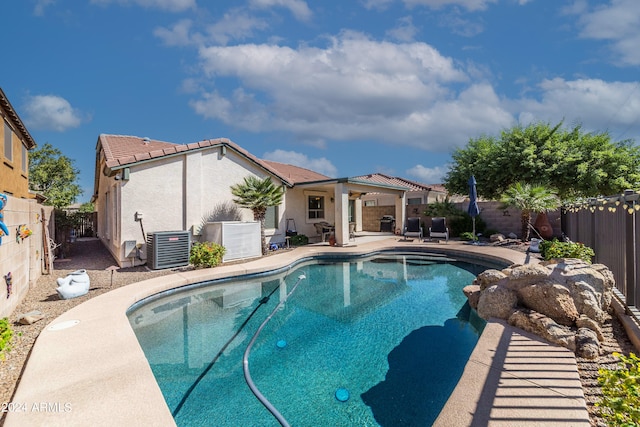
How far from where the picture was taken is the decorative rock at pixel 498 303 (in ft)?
17.0

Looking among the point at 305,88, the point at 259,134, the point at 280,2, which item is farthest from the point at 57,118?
the point at 280,2

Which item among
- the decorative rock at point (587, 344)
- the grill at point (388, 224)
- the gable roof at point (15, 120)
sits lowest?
the decorative rock at point (587, 344)

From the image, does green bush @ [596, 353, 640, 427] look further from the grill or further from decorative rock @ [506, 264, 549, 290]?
the grill

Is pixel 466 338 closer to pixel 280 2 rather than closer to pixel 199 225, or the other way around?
pixel 199 225

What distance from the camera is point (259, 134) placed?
2853 centimetres

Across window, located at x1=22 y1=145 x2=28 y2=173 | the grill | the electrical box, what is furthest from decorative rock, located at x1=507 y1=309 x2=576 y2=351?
window, located at x1=22 y1=145 x2=28 y2=173

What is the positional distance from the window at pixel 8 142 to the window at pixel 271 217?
9949 millimetres

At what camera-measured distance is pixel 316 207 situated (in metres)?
17.9

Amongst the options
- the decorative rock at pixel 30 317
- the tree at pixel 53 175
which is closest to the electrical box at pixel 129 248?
the decorative rock at pixel 30 317

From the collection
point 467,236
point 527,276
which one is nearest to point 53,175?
point 467,236

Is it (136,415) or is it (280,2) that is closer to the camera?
(136,415)

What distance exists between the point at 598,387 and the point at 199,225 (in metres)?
12.3

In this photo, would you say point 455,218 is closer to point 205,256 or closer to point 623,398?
point 205,256

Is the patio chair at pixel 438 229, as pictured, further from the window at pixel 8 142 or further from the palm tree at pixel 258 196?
the window at pixel 8 142
